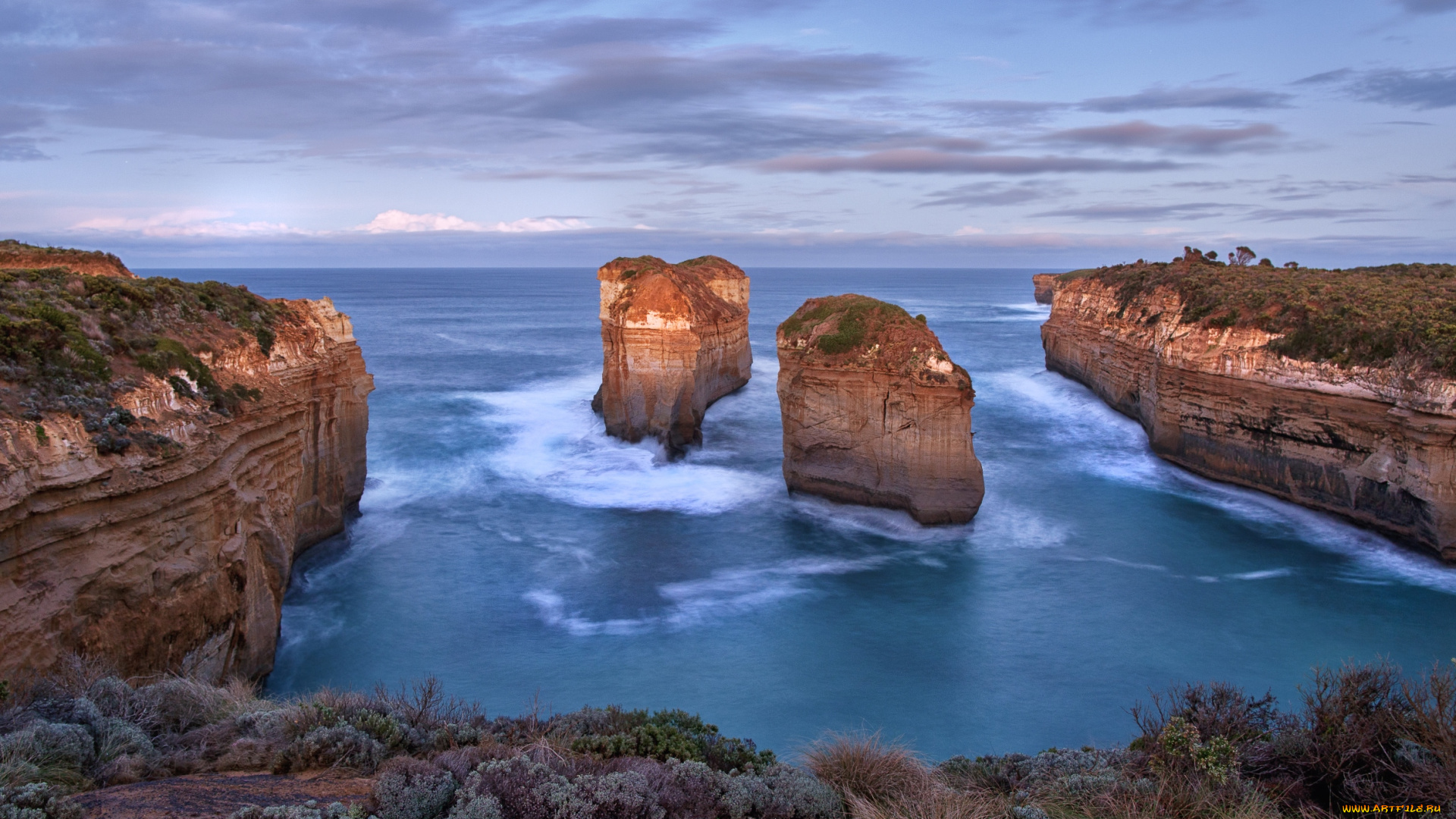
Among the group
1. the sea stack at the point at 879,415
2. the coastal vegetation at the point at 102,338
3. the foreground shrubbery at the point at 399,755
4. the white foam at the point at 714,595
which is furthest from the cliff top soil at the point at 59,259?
the sea stack at the point at 879,415

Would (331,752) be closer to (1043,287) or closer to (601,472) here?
(601,472)

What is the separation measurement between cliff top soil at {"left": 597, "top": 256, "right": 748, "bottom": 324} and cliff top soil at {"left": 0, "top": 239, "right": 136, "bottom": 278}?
1657 cm

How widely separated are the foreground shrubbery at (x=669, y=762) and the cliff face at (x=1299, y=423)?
52.9 ft

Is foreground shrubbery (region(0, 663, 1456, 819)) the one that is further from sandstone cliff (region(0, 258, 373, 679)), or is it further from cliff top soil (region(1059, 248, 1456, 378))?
cliff top soil (region(1059, 248, 1456, 378))

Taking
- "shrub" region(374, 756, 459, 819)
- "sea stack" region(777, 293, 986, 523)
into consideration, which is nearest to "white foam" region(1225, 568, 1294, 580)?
"sea stack" region(777, 293, 986, 523)

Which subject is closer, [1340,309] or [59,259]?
[59,259]

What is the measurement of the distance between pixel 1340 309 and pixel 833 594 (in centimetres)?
→ 1825

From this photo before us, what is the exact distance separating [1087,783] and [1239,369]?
73.3ft

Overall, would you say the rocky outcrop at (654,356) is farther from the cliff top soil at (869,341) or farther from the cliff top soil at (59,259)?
the cliff top soil at (59,259)

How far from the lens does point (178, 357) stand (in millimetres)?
13172

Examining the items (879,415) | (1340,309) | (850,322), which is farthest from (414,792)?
(1340,309)

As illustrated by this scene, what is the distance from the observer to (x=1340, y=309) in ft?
79.9

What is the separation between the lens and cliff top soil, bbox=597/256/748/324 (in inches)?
1254

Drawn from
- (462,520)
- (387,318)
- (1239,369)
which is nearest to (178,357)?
(462,520)
